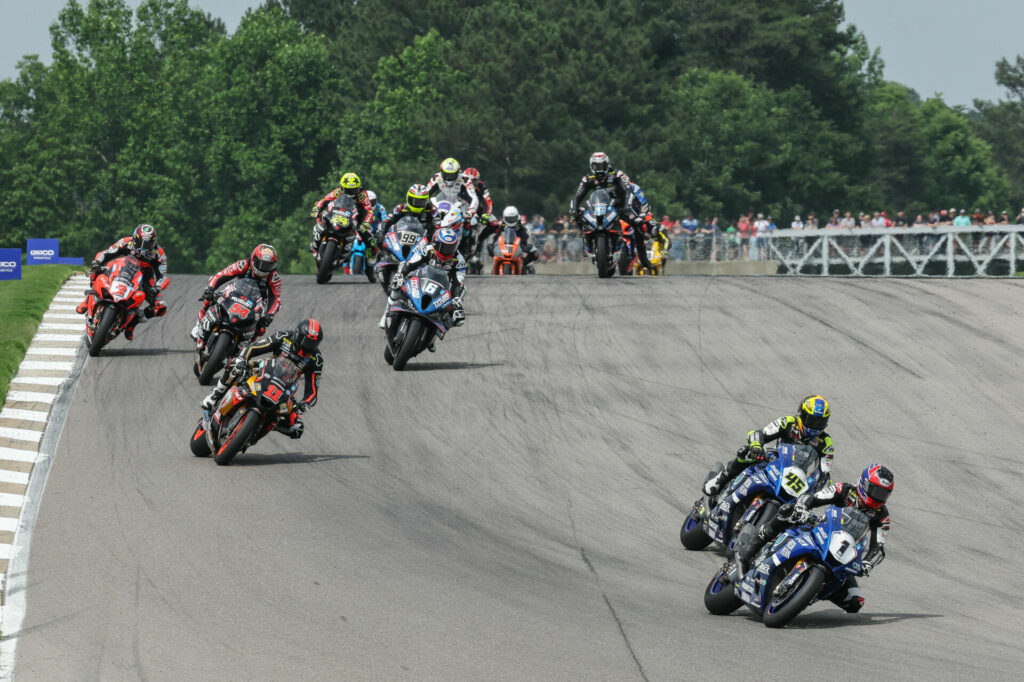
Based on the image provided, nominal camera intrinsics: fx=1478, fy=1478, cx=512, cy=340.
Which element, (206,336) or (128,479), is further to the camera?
(206,336)

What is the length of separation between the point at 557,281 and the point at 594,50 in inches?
1946

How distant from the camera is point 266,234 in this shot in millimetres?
91812

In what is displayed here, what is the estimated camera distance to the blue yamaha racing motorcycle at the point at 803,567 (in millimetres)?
10570

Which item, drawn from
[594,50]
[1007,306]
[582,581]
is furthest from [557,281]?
[594,50]

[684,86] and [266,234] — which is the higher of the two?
[684,86]

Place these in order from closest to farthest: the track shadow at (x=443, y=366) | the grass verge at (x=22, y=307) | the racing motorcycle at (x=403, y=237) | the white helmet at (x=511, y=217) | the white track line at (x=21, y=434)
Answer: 1. the white track line at (x=21, y=434)
2. the grass verge at (x=22, y=307)
3. the track shadow at (x=443, y=366)
4. the racing motorcycle at (x=403, y=237)
5. the white helmet at (x=511, y=217)

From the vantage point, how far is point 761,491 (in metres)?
12.5

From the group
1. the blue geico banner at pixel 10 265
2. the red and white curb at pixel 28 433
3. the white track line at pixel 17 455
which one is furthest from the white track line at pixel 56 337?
the blue geico banner at pixel 10 265

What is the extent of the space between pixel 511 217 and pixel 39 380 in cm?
1318

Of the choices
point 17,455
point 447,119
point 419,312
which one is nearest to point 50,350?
point 419,312

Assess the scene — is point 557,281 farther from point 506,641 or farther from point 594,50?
point 594,50

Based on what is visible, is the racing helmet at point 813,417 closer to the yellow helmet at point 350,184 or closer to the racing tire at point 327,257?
the yellow helmet at point 350,184

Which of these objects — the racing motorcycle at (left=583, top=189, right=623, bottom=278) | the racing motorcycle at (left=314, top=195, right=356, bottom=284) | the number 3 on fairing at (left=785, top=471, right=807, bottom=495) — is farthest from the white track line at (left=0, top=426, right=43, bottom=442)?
the racing motorcycle at (left=583, top=189, right=623, bottom=278)

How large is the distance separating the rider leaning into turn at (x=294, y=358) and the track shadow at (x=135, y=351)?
7100mm
